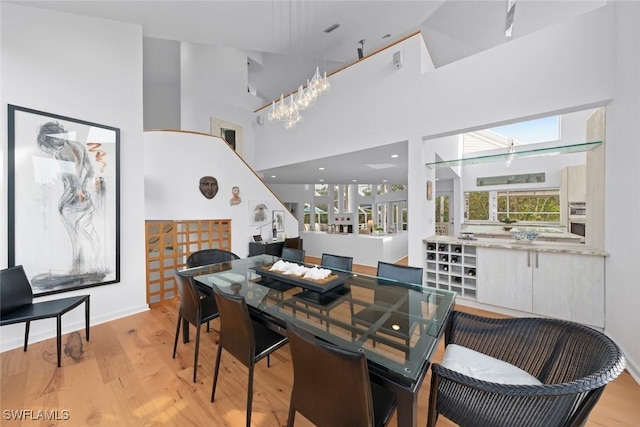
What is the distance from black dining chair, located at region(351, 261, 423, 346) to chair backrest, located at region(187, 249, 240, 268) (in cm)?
196

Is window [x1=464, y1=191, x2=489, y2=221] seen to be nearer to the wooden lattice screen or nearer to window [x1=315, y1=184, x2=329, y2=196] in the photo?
window [x1=315, y1=184, x2=329, y2=196]

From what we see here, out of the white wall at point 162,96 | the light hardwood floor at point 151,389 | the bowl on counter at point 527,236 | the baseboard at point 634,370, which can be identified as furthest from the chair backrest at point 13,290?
the white wall at point 162,96

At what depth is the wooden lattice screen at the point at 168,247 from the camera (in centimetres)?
369

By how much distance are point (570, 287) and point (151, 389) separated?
4.10 m

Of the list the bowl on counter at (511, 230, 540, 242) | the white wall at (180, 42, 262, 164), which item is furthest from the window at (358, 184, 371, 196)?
the bowl on counter at (511, 230, 540, 242)

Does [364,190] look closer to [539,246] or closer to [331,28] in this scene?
[331,28]

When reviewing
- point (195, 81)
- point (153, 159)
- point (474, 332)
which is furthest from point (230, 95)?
point (474, 332)

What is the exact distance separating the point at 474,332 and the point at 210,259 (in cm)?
292

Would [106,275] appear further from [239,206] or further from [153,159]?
[239,206]

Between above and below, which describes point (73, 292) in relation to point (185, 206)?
below

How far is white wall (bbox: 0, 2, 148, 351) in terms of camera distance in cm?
240

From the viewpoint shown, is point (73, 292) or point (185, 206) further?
point (185, 206)

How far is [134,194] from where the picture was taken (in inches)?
128

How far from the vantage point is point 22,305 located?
7.20 ft
